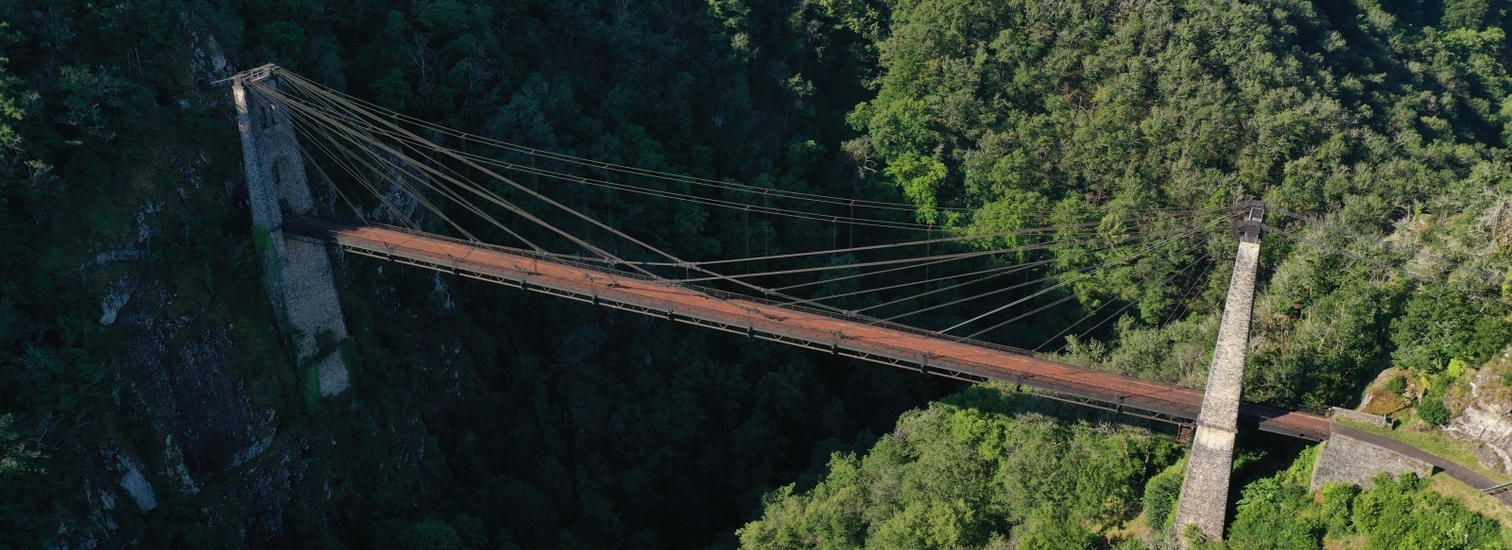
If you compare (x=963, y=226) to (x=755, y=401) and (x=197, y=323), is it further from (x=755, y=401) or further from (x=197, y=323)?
(x=197, y=323)

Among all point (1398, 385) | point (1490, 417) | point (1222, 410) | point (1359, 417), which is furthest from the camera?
point (1398, 385)

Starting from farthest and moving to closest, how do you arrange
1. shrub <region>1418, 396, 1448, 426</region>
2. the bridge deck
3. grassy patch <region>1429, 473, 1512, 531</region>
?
the bridge deck < shrub <region>1418, 396, 1448, 426</region> < grassy patch <region>1429, 473, 1512, 531</region>

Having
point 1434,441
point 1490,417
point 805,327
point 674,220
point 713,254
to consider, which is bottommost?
point 1434,441

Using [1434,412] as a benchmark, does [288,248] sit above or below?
above

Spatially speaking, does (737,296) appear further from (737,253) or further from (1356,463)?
(1356,463)

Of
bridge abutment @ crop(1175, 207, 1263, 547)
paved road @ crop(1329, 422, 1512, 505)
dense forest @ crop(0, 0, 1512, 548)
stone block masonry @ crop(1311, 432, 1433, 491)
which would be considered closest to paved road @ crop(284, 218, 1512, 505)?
paved road @ crop(1329, 422, 1512, 505)

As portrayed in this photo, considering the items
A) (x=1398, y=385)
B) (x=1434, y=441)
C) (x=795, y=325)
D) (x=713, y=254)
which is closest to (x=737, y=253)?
(x=713, y=254)

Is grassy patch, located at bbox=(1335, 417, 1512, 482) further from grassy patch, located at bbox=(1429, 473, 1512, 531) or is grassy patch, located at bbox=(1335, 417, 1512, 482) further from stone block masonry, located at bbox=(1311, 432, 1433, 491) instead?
stone block masonry, located at bbox=(1311, 432, 1433, 491)
